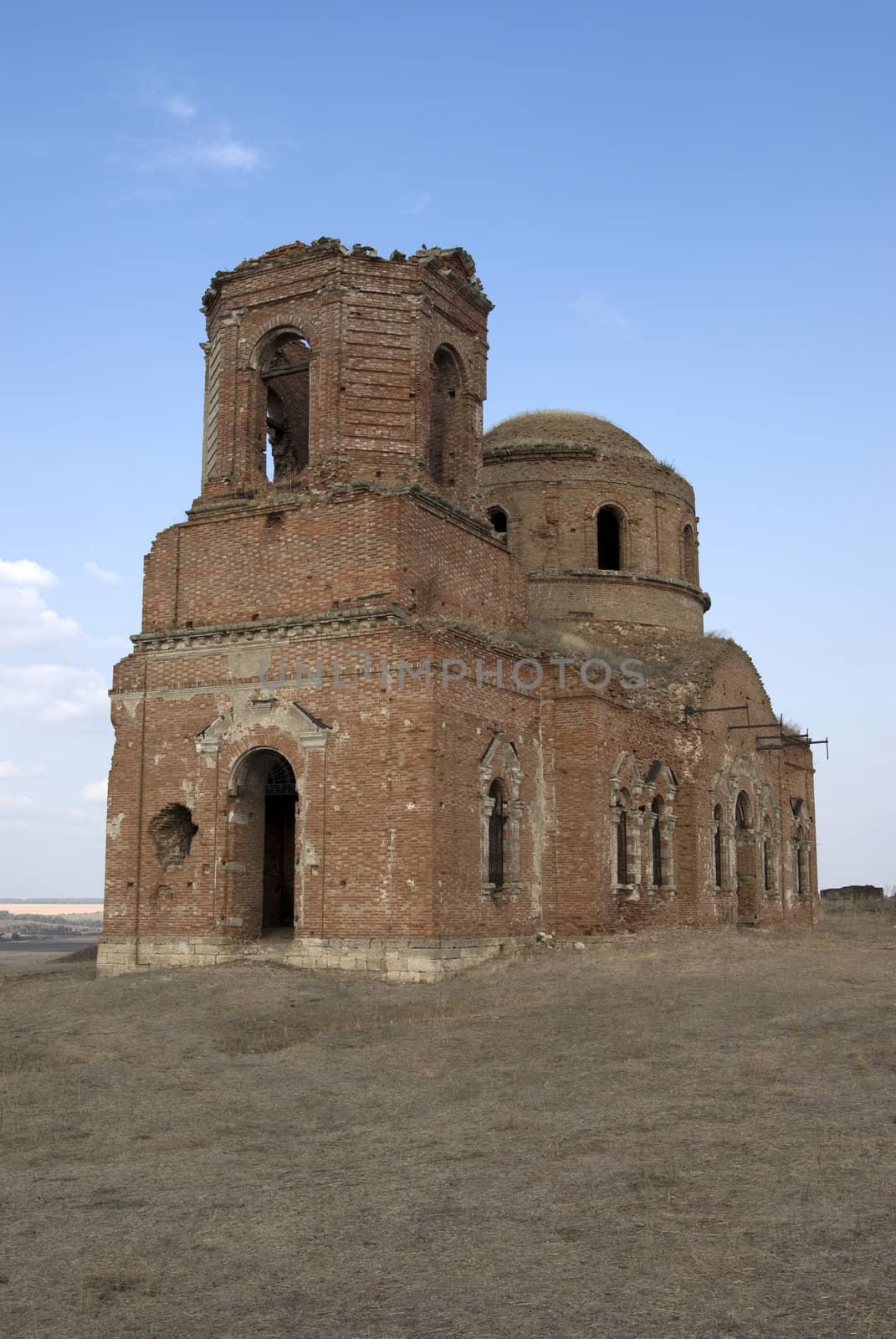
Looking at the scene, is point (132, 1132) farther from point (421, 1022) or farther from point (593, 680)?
point (593, 680)

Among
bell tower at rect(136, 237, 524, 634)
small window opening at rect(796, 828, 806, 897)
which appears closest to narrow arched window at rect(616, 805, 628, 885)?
bell tower at rect(136, 237, 524, 634)

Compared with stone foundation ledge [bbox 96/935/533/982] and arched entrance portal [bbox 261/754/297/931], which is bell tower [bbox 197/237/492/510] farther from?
stone foundation ledge [bbox 96/935/533/982]

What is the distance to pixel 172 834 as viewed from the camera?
674 inches

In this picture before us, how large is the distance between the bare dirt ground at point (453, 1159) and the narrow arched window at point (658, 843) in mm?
6463

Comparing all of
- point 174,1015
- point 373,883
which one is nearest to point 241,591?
point 373,883

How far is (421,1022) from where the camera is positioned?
12602mm

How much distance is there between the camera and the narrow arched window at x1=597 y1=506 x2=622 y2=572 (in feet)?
86.2

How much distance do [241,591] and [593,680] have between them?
18.2ft

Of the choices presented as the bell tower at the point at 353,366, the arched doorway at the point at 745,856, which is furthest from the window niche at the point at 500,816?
the arched doorway at the point at 745,856

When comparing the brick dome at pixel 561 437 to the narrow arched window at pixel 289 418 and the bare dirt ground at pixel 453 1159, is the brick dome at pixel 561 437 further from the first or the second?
the bare dirt ground at pixel 453 1159

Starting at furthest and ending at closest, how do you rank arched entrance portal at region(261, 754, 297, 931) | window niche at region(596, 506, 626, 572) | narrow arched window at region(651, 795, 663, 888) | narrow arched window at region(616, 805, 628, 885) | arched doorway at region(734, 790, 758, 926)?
window niche at region(596, 506, 626, 572) < arched doorway at region(734, 790, 758, 926) < narrow arched window at region(651, 795, 663, 888) < narrow arched window at region(616, 805, 628, 885) < arched entrance portal at region(261, 754, 297, 931)
